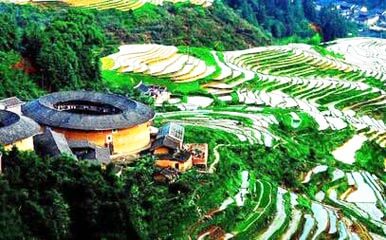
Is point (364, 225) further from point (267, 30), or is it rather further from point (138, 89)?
point (267, 30)

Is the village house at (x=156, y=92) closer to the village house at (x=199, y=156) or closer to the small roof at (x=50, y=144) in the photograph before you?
the village house at (x=199, y=156)

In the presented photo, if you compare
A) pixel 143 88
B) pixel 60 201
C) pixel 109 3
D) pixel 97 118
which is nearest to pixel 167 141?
pixel 97 118

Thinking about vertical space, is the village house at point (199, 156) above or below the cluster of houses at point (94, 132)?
below

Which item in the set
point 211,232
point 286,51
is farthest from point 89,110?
point 286,51

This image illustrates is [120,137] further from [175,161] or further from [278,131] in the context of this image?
[278,131]

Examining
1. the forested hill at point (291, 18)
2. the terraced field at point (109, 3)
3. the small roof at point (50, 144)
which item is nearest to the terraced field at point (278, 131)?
the small roof at point (50, 144)

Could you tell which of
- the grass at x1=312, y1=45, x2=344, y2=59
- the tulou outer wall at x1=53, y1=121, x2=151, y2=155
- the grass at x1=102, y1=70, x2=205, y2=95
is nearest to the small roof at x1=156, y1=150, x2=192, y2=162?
the tulou outer wall at x1=53, y1=121, x2=151, y2=155
